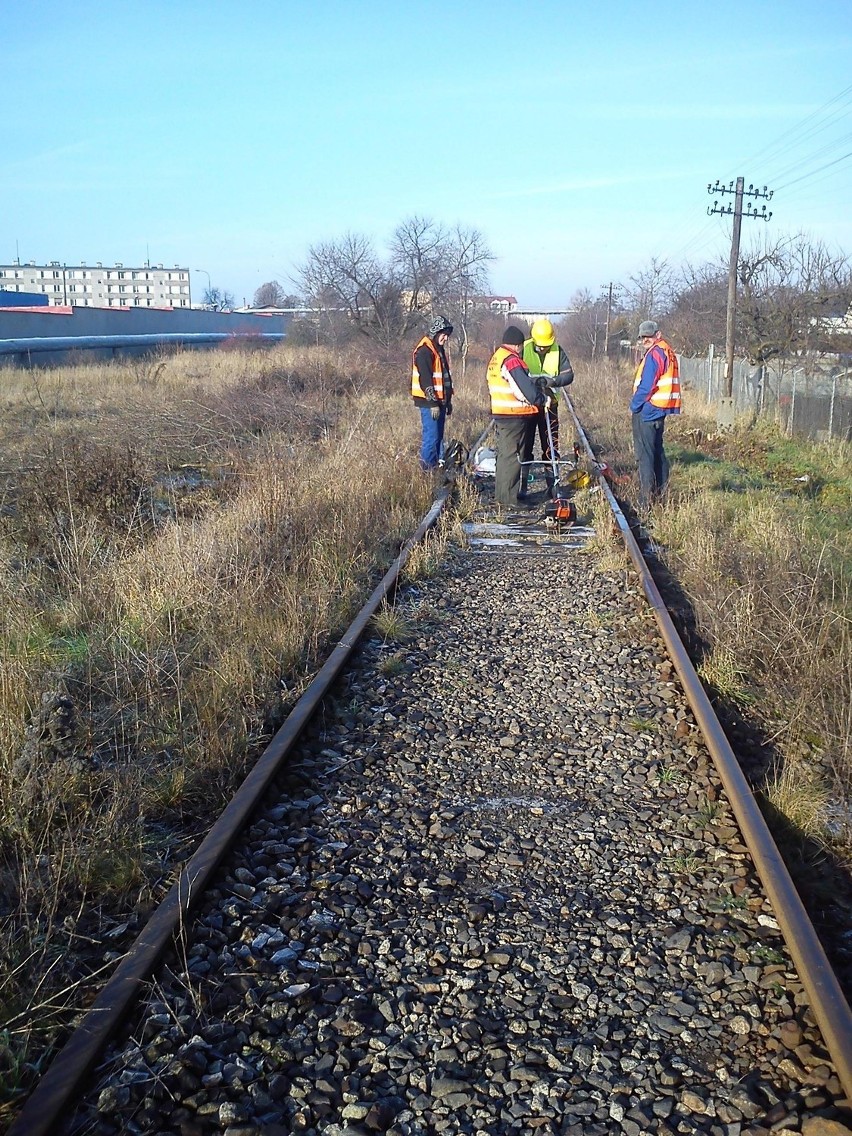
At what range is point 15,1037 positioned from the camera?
2.97 m

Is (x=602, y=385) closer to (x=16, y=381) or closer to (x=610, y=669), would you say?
(x=16, y=381)

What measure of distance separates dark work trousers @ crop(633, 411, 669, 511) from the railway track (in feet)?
20.9

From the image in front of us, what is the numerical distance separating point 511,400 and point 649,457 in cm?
195

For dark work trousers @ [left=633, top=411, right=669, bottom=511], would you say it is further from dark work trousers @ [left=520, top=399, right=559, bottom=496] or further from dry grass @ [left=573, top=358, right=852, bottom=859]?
dark work trousers @ [left=520, top=399, right=559, bottom=496]

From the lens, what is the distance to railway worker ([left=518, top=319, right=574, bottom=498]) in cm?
1180

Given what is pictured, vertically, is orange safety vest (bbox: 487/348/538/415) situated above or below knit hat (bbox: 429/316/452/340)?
below

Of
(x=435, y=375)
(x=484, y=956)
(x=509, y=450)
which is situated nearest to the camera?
(x=484, y=956)

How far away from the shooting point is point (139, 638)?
6309 mm

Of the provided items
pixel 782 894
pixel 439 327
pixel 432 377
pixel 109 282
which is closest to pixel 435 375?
pixel 432 377

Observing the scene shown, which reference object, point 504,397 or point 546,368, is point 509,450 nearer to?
point 504,397

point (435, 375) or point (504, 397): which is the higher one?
point (435, 375)

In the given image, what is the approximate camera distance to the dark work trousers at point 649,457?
11734mm

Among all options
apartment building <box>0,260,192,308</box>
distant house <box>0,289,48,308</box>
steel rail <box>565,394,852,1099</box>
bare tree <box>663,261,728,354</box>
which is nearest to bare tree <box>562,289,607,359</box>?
bare tree <box>663,261,728,354</box>

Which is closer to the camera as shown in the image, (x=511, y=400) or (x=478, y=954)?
(x=478, y=954)
